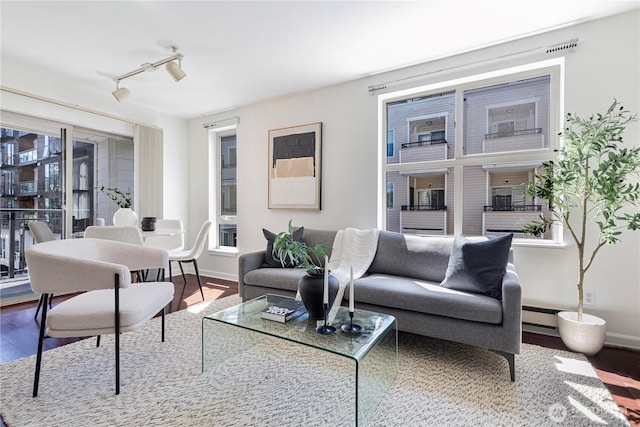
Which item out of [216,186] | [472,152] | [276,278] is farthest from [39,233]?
[472,152]

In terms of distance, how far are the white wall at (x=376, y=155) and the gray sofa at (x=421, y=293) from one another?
1.73 ft

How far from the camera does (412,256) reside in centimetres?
264

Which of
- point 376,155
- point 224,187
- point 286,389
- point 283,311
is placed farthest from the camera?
point 224,187

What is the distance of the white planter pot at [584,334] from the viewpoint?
2.00 meters

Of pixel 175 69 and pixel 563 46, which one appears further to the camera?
pixel 175 69

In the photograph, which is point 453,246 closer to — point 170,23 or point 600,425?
point 600,425

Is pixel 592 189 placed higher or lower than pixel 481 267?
higher

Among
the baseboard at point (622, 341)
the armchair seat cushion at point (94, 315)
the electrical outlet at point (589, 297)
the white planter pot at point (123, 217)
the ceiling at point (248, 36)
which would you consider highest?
the ceiling at point (248, 36)

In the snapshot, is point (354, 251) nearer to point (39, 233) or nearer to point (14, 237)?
point (39, 233)

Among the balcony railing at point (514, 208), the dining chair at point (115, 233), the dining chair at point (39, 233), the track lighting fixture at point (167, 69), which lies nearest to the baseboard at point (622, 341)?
the balcony railing at point (514, 208)

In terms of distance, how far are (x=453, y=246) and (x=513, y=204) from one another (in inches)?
32.2

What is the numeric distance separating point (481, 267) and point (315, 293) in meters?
1.22

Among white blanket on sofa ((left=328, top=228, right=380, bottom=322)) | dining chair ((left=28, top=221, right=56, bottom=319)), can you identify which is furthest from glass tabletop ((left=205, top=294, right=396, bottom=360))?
dining chair ((left=28, top=221, right=56, bottom=319))

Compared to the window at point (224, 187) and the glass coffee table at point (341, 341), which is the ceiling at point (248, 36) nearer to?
the window at point (224, 187)
